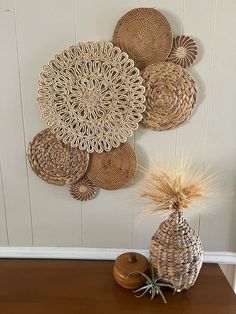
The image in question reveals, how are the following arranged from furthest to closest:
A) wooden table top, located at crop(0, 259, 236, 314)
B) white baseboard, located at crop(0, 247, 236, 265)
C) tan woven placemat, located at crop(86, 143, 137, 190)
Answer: white baseboard, located at crop(0, 247, 236, 265) < tan woven placemat, located at crop(86, 143, 137, 190) < wooden table top, located at crop(0, 259, 236, 314)

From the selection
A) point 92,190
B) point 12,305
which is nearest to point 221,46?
point 92,190

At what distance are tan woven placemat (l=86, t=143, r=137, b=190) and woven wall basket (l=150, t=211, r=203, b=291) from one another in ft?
0.74

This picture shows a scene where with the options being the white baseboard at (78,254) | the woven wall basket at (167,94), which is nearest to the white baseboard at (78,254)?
the white baseboard at (78,254)

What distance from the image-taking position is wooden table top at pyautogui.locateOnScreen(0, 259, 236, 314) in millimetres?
1020

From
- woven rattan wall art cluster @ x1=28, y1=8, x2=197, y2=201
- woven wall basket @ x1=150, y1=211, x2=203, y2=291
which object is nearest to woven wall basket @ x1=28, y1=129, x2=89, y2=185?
woven rattan wall art cluster @ x1=28, y1=8, x2=197, y2=201

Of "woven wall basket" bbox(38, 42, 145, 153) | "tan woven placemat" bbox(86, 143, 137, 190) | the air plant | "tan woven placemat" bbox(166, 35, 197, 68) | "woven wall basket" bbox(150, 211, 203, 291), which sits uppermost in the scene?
"tan woven placemat" bbox(166, 35, 197, 68)

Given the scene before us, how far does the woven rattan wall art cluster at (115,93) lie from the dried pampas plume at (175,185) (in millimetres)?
92

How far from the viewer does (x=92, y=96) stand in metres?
1.09

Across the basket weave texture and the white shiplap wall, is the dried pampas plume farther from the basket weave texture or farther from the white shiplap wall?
the basket weave texture

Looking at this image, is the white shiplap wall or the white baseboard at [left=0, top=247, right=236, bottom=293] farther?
the white baseboard at [left=0, top=247, right=236, bottom=293]

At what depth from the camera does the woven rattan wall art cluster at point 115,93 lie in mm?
1049

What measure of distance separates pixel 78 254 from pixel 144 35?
0.86m

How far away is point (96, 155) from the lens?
116 centimetres

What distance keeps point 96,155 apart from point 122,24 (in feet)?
1.48
